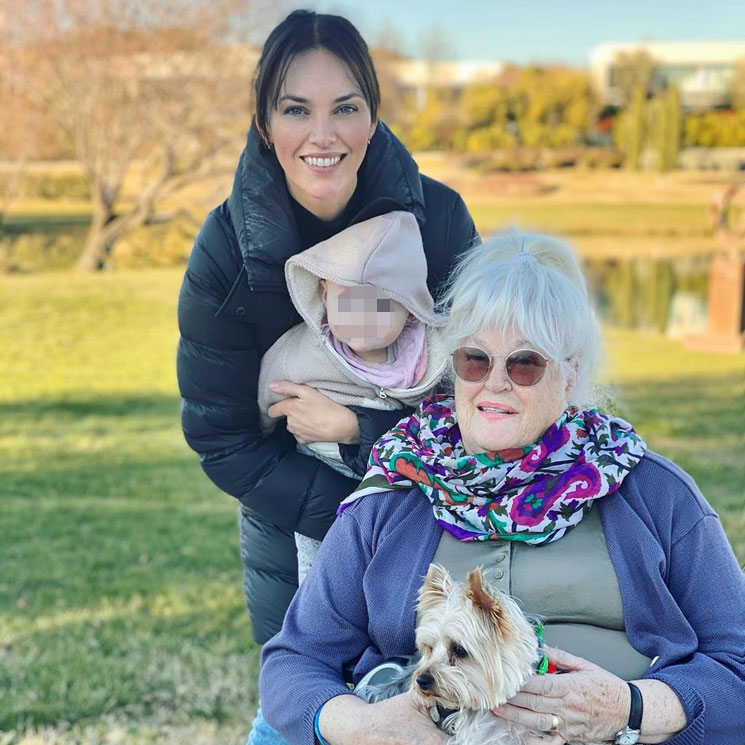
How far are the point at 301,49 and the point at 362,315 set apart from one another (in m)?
0.68

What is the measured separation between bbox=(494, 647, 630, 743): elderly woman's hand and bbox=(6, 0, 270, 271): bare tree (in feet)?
65.3

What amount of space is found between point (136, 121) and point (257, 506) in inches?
848

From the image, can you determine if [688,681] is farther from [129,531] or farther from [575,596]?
[129,531]

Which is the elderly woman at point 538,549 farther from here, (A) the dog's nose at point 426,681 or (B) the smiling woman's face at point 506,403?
(A) the dog's nose at point 426,681

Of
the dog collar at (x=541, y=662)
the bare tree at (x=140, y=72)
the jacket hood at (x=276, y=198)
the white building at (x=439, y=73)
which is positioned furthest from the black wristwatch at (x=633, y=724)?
the white building at (x=439, y=73)

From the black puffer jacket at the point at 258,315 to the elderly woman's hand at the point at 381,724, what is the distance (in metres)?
0.68

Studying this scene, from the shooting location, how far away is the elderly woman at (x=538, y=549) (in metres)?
1.99

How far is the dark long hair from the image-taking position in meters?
2.43

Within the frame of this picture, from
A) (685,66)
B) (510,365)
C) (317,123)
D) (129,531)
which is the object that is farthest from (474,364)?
(685,66)

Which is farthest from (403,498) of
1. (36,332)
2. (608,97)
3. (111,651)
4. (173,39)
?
(608,97)

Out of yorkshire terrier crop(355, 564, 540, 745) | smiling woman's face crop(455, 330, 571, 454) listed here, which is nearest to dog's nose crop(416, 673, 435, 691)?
yorkshire terrier crop(355, 564, 540, 745)

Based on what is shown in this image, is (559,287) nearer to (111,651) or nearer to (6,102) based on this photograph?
(111,651)

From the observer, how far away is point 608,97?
116 ft

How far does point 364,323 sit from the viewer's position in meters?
2.43
